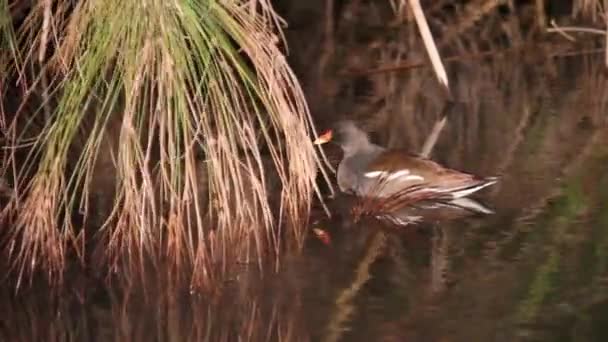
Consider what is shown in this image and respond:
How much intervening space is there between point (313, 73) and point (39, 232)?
3258mm

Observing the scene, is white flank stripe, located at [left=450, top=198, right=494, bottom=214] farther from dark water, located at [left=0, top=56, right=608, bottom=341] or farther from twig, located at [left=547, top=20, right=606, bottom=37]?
twig, located at [left=547, top=20, right=606, bottom=37]

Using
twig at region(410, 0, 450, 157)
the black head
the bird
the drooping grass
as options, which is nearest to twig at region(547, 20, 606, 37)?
twig at region(410, 0, 450, 157)

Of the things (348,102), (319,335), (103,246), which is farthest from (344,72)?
(319,335)

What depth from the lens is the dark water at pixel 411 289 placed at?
3654 mm

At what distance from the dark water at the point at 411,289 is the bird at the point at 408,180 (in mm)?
99

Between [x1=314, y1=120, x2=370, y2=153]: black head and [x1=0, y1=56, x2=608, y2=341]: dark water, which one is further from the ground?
[x1=314, y1=120, x2=370, y2=153]: black head

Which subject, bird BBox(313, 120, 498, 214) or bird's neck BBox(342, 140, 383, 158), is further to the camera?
bird's neck BBox(342, 140, 383, 158)

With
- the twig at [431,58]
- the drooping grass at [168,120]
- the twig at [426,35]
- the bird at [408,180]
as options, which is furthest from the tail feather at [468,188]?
the twig at [426,35]

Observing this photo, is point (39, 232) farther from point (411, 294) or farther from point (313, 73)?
point (313, 73)

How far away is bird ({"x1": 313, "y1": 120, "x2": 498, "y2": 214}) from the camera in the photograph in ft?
15.1

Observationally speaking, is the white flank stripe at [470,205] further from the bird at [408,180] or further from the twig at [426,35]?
the twig at [426,35]

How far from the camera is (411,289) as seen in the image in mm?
3900

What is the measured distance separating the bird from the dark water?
99mm

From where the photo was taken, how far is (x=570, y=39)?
7.49 metres
